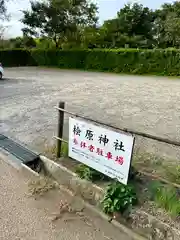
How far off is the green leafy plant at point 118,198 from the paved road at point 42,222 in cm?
14

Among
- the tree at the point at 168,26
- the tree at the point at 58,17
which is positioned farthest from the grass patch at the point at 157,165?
the tree at the point at 58,17

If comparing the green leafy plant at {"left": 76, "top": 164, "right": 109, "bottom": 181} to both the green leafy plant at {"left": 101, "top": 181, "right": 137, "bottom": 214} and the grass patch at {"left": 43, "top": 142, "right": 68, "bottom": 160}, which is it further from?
the grass patch at {"left": 43, "top": 142, "right": 68, "bottom": 160}

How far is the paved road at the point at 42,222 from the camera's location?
2.18 metres

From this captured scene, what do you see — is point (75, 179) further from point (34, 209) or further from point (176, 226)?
point (176, 226)

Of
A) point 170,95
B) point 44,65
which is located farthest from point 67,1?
point 170,95

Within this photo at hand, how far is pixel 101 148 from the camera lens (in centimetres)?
A: 264

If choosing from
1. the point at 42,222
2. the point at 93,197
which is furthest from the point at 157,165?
the point at 42,222

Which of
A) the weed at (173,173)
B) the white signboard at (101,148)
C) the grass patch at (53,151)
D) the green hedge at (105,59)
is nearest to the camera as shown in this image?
the white signboard at (101,148)

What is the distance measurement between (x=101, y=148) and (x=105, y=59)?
16008 mm

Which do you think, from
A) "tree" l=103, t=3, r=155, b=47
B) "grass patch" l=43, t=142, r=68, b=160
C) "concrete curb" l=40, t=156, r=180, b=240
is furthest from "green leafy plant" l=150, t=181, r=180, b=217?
"tree" l=103, t=3, r=155, b=47

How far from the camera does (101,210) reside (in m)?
→ 2.41

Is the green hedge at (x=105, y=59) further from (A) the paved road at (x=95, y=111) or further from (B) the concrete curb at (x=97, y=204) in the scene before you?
(B) the concrete curb at (x=97, y=204)

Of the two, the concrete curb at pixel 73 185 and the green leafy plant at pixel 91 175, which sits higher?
the green leafy plant at pixel 91 175

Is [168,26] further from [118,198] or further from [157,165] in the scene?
[118,198]
